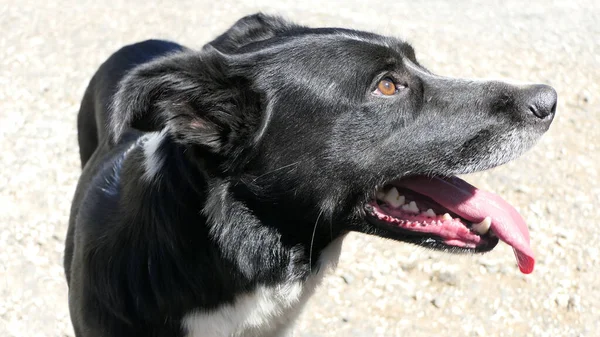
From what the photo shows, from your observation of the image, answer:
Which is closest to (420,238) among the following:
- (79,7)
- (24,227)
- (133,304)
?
(133,304)

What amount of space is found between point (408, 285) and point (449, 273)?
0.24 meters

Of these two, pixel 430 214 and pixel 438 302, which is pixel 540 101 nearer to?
pixel 430 214

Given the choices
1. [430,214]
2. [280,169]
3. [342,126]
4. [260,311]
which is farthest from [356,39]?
[260,311]

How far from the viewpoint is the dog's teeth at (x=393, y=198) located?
250 centimetres

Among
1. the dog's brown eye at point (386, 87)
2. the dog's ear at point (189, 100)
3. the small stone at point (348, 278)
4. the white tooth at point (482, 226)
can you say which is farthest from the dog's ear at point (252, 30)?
the small stone at point (348, 278)

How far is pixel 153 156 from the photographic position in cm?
241

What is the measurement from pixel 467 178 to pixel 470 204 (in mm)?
2152

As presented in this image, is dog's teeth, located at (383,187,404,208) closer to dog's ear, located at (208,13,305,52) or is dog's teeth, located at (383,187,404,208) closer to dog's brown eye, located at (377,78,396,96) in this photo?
dog's brown eye, located at (377,78,396,96)

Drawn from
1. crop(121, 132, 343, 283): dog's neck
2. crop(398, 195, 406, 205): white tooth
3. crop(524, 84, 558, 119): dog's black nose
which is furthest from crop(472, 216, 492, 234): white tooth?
crop(121, 132, 343, 283): dog's neck

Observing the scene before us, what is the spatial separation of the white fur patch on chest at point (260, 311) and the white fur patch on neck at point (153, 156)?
49 cm

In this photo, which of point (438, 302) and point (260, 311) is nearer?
point (260, 311)

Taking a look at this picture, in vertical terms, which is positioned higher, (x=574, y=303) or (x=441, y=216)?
(x=441, y=216)

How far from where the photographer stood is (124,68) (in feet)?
11.7

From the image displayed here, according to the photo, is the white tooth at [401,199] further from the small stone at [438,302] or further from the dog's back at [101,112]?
the small stone at [438,302]
